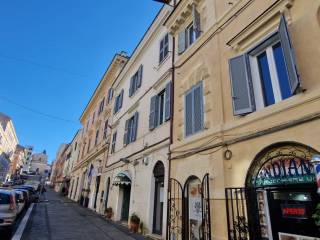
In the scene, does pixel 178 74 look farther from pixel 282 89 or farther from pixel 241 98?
pixel 282 89

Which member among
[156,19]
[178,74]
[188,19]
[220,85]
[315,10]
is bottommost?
[220,85]

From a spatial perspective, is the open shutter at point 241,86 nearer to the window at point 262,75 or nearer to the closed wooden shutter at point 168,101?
the window at point 262,75

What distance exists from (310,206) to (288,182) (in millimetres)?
504

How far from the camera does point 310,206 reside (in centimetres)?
387

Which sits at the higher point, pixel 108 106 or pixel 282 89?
pixel 108 106

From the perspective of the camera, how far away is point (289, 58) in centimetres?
445

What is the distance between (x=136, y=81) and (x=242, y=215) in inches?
459

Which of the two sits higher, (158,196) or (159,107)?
(159,107)

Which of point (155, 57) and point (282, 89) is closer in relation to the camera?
point (282, 89)

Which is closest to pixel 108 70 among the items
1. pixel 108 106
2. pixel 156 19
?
pixel 108 106

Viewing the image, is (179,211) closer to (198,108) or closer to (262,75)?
(198,108)

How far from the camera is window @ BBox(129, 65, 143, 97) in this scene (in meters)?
14.2

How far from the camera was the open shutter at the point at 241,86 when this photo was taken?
5527 mm

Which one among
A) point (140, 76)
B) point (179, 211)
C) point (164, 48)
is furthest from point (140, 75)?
point (179, 211)
